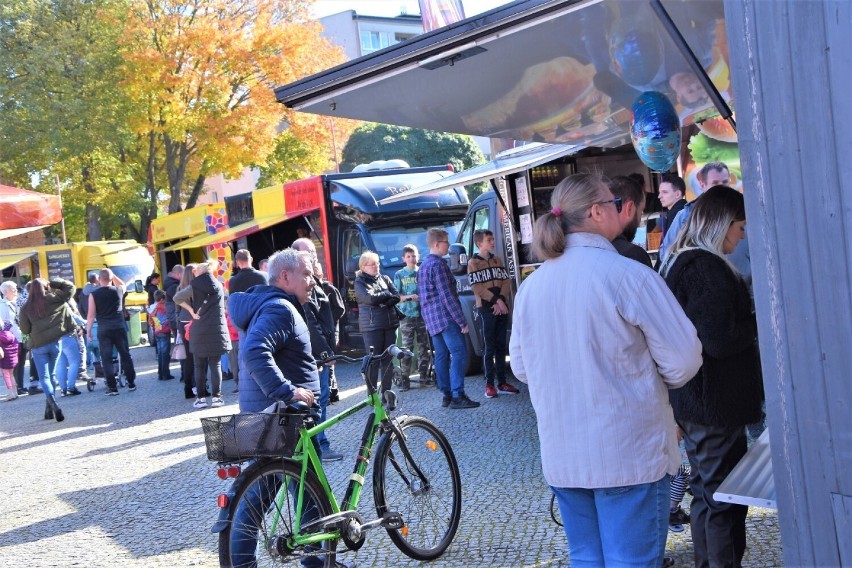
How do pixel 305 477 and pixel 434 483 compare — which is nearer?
pixel 305 477

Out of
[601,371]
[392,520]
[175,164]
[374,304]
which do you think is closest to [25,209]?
[374,304]

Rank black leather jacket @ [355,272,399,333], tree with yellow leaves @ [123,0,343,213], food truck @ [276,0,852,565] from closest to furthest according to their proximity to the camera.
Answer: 1. food truck @ [276,0,852,565]
2. black leather jacket @ [355,272,399,333]
3. tree with yellow leaves @ [123,0,343,213]

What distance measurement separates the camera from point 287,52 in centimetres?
2697

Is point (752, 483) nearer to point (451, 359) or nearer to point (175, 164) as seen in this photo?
point (451, 359)

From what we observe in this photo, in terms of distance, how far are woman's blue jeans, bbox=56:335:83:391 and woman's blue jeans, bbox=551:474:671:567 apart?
11829 mm

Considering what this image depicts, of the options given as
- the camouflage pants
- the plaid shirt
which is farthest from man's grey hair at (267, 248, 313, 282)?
the camouflage pants

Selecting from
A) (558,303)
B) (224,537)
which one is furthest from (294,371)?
(558,303)

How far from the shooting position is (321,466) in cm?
443

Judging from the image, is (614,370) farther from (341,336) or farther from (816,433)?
(341,336)

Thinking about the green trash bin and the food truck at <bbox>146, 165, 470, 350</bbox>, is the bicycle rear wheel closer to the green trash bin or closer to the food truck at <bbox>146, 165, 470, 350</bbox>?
the food truck at <bbox>146, 165, 470, 350</bbox>

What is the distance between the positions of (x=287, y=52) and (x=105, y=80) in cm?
532

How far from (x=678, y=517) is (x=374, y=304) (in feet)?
17.4

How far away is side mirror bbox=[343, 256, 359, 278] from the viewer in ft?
44.4

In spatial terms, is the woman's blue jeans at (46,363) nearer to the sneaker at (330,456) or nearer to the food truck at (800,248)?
the sneaker at (330,456)
